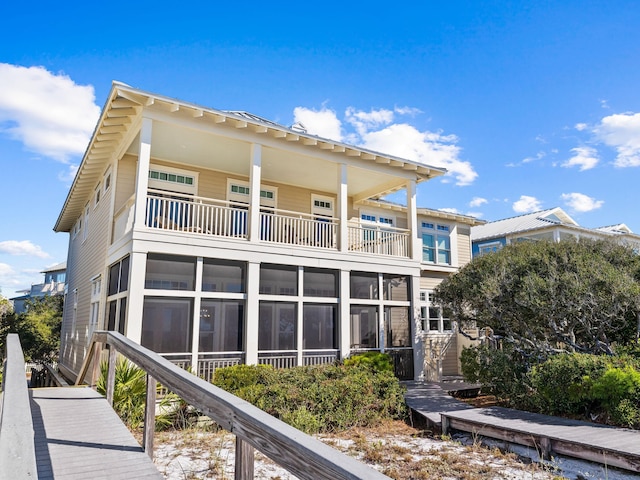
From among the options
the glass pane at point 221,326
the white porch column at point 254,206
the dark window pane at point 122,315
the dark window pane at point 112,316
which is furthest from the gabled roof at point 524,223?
the dark window pane at point 122,315

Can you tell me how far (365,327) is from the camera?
12.4m

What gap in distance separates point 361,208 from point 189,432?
34.7ft

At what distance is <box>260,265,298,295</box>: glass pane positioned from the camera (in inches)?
430

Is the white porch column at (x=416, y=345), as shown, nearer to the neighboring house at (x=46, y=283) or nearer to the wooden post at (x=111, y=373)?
the wooden post at (x=111, y=373)

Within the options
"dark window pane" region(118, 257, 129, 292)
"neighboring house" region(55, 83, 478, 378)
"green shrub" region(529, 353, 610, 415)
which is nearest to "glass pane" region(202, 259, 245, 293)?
"neighboring house" region(55, 83, 478, 378)

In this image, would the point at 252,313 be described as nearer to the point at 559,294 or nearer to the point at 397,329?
the point at 397,329

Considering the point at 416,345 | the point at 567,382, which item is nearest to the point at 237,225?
the point at 416,345

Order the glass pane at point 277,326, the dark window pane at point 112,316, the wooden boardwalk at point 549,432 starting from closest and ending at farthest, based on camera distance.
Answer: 1. the wooden boardwalk at point 549,432
2. the dark window pane at point 112,316
3. the glass pane at point 277,326

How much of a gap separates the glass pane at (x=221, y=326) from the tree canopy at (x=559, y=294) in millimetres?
5629

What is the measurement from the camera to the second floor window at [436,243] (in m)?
17.1

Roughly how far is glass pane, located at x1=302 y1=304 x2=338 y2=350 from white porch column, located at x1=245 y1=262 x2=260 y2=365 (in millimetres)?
1444

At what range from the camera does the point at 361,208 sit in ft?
53.0

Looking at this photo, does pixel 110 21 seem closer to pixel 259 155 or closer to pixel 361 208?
pixel 259 155

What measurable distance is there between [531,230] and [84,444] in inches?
859
